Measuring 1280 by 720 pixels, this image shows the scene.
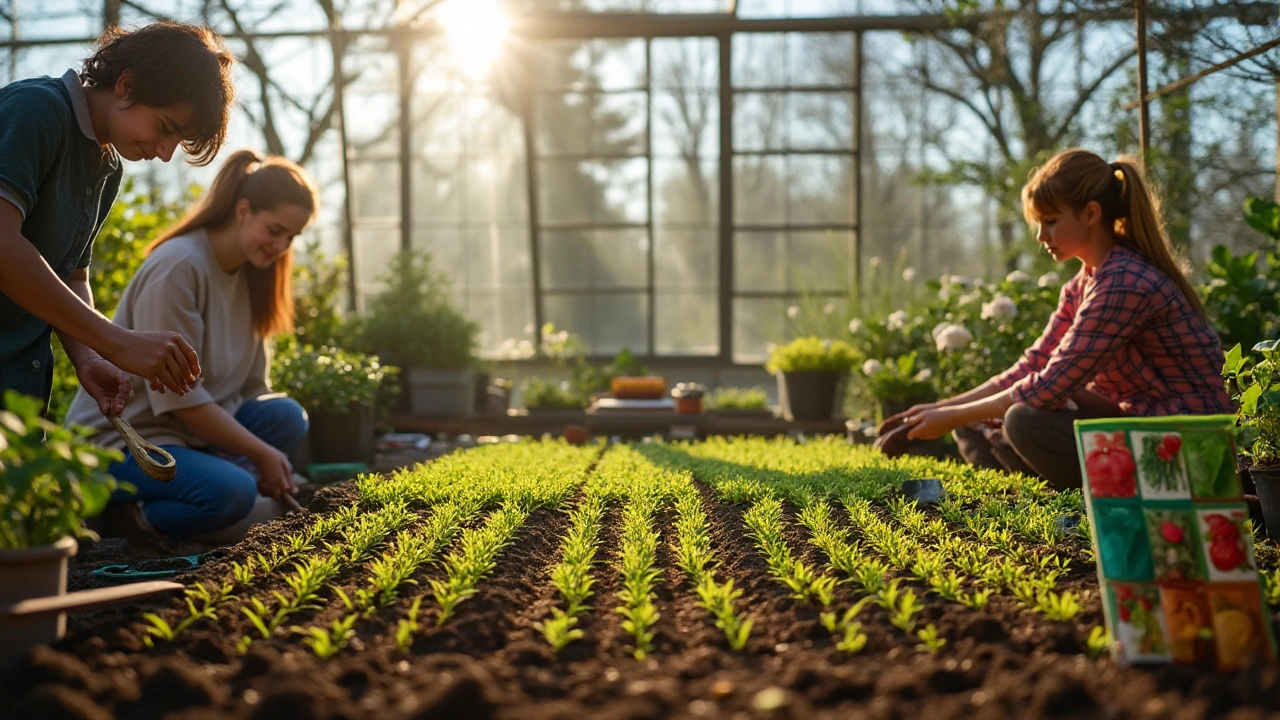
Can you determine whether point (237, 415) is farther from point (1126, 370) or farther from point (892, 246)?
point (892, 246)

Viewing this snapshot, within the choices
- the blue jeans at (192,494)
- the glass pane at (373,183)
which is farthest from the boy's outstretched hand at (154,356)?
the glass pane at (373,183)

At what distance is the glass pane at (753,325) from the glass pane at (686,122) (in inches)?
54.9

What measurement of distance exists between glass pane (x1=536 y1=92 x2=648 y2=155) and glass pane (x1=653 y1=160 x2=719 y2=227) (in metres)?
0.33

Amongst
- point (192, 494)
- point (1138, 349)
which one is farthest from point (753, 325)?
point (192, 494)

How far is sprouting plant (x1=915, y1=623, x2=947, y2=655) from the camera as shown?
69.1 inches

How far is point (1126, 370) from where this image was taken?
3615 millimetres

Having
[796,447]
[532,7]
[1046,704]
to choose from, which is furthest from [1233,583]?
[532,7]

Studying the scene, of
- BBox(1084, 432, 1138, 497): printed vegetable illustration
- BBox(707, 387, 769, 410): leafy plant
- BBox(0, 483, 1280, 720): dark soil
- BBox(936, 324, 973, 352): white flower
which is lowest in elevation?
BBox(0, 483, 1280, 720): dark soil

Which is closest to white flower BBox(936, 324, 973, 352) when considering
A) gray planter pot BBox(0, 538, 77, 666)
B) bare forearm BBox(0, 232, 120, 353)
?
bare forearm BBox(0, 232, 120, 353)

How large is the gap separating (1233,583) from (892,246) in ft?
24.9

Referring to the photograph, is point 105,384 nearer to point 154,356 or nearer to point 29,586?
point 154,356

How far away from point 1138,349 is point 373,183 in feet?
Result: 24.2

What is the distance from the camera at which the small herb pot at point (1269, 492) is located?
2801 mm

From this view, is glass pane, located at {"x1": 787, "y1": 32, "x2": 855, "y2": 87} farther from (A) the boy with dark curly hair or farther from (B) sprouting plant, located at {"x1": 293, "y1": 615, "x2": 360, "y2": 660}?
(B) sprouting plant, located at {"x1": 293, "y1": 615, "x2": 360, "y2": 660}
